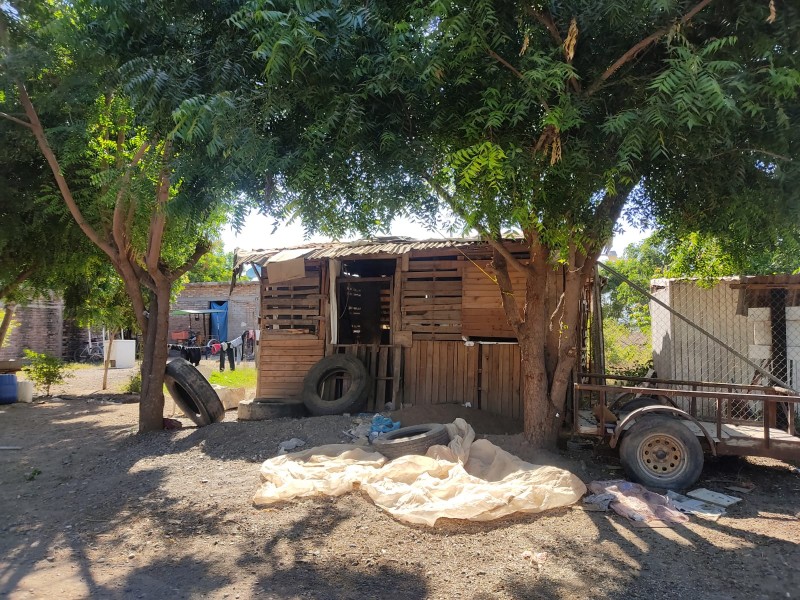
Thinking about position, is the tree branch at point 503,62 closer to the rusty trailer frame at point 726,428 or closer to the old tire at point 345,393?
the rusty trailer frame at point 726,428

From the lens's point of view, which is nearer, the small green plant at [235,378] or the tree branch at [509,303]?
the tree branch at [509,303]

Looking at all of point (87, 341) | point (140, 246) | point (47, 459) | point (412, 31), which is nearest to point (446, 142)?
point (412, 31)

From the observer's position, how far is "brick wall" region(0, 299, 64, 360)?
73.7ft

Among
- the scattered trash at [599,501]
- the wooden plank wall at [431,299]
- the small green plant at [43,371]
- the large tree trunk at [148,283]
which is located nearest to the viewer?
the scattered trash at [599,501]

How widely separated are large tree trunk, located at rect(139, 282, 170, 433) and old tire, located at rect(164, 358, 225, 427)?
389 mm

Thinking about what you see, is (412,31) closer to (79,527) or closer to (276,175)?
(276,175)

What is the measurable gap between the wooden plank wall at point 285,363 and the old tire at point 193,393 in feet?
3.84

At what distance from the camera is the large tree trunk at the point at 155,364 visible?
9.65m

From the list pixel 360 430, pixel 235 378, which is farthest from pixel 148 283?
pixel 235 378

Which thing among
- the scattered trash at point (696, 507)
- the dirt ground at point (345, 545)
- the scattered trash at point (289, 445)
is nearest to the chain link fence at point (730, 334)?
the dirt ground at point (345, 545)

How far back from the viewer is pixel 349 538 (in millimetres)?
5094

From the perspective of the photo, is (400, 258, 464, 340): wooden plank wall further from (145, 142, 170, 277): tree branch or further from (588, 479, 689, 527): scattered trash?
(588, 479, 689, 527): scattered trash

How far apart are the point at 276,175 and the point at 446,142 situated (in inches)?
71.2

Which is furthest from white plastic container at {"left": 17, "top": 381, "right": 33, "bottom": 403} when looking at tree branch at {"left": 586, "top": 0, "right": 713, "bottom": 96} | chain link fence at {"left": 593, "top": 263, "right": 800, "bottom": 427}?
tree branch at {"left": 586, "top": 0, "right": 713, "bottom": 96}
